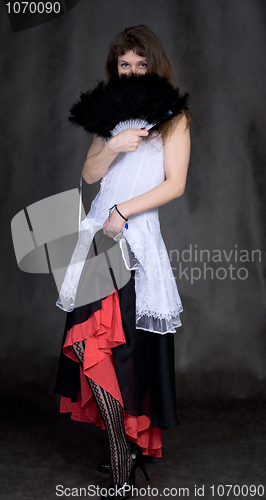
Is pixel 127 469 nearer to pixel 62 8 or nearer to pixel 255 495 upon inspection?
pixel 255 495

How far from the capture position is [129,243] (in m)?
1.96

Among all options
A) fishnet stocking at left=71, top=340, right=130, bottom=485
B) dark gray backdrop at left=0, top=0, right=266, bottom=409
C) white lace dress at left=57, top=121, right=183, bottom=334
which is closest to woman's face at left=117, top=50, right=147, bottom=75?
white lace dress at left=57, top=121, right=183, bottom=334

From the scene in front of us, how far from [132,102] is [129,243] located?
1.77 feet

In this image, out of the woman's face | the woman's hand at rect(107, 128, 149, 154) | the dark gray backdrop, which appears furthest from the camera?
the dark gray backdrop

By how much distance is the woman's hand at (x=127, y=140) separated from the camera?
6.29 feet

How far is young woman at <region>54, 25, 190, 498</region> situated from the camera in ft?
6.37

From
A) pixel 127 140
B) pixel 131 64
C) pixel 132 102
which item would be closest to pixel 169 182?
pixel 127 140

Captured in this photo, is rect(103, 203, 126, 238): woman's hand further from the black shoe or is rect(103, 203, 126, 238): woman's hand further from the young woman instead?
the black shoe

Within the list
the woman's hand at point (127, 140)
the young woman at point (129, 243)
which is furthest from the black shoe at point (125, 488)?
the woman's hand at point (127, 140)

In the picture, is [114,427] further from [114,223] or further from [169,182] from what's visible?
[169,182]

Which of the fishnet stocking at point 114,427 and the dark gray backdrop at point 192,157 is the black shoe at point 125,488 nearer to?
the fishnet stocking at point 114,427

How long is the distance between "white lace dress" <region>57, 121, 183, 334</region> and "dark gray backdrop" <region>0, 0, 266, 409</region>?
4.61 ft

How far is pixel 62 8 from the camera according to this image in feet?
11.2

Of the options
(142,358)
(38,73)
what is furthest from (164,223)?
(142,358)
